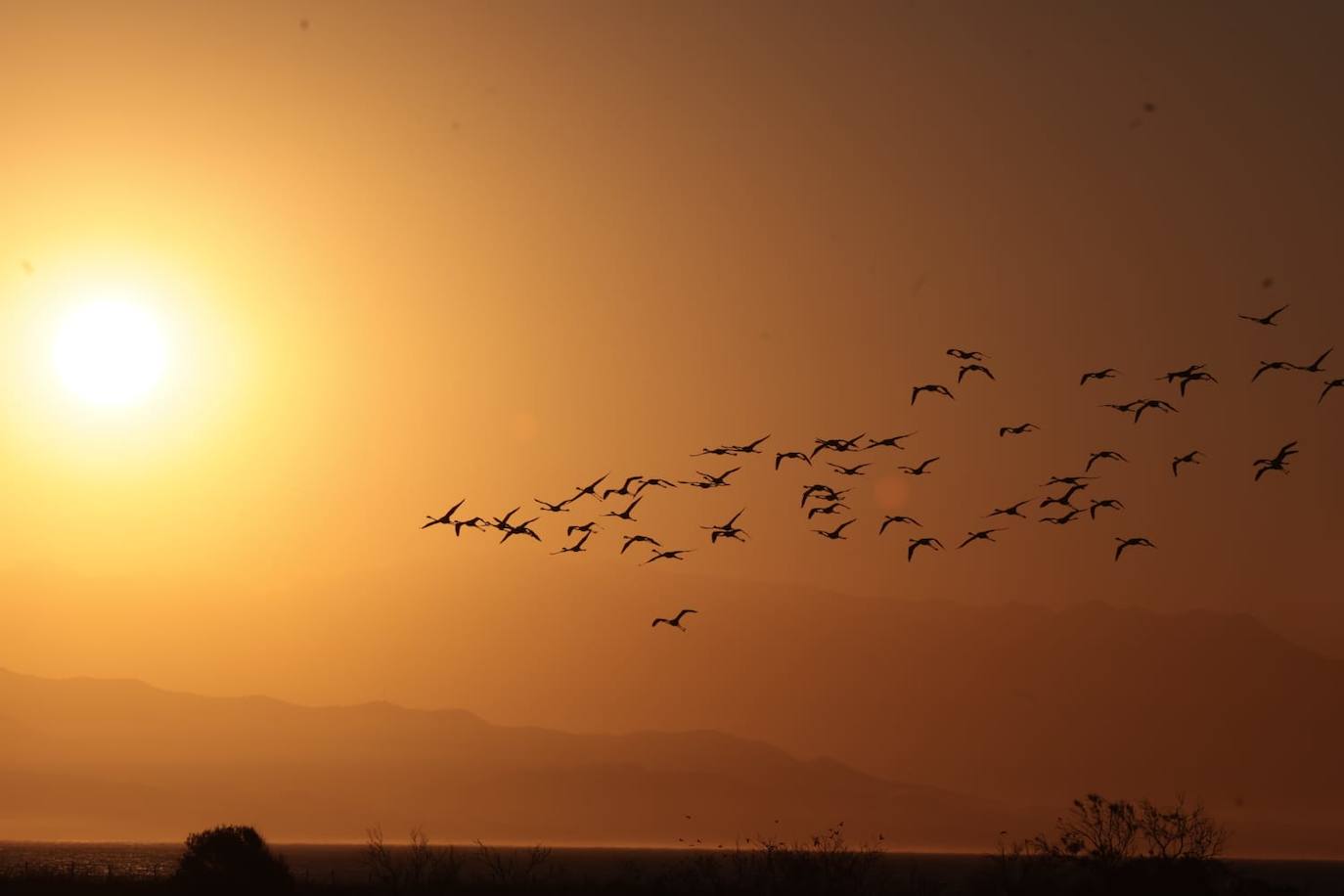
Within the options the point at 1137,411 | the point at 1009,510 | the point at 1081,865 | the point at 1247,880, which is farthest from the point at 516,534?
the point at 1247,880

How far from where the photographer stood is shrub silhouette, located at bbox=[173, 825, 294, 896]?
60781 mm

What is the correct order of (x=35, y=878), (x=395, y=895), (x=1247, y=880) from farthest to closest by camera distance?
(x=35, y=878)
(x=395, y=895)
(x=1247, y=880)

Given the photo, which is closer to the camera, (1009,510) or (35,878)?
(1009,510)

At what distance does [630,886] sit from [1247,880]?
82.5ft

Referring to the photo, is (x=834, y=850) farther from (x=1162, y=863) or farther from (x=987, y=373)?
(x=987, y=373)

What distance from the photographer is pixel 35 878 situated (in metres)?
67.2

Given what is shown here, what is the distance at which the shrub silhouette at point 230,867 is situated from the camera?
60.8 m

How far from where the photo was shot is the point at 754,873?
218 ft

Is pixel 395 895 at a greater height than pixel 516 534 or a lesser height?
lesser

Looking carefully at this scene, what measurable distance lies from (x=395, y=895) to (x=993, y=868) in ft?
79.0

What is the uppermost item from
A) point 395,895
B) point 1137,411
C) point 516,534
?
point 1137,411

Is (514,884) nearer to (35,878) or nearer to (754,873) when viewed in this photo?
(754,873)

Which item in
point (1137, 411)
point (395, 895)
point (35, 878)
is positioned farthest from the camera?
point (35, 878)

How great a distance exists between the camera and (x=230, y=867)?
201 feet
